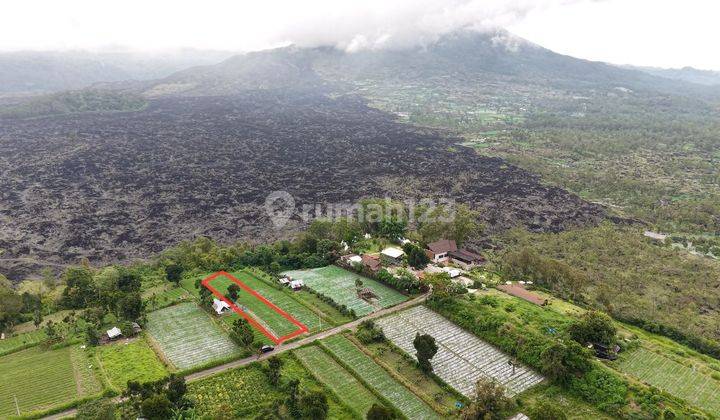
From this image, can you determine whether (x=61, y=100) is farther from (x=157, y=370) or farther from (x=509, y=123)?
(x=157, y=370)

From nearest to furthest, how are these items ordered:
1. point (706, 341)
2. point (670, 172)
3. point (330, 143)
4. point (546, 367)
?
point (546, 367) → point (706, 341) → point (670, 172) → point (330, 143)

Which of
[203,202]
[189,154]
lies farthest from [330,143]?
[203,202]

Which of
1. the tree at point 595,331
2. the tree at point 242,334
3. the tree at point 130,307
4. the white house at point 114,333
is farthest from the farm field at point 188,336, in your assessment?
the tree at point 595,331

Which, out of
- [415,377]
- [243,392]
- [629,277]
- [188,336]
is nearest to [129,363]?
[188,336]

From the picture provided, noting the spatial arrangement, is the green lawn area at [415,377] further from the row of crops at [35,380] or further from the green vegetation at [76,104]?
the green vegetation at [76,104]

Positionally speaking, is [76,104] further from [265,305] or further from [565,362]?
[565,362]
